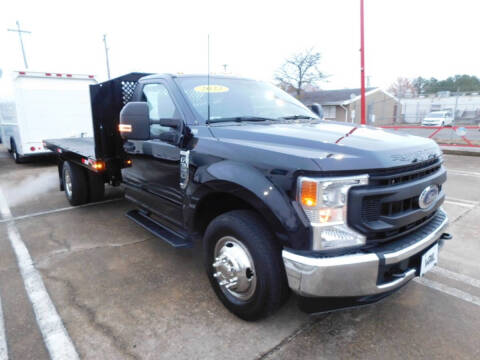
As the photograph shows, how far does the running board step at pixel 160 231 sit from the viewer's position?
10.2 feet

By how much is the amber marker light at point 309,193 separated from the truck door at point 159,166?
1388mm

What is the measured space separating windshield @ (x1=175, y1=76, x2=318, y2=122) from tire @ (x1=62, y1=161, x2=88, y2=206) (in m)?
3.17

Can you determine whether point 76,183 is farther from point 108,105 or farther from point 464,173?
point 464,173

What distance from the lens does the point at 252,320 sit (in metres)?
2.54

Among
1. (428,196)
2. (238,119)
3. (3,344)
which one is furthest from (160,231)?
(428,196)

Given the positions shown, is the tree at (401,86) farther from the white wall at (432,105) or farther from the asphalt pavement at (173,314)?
the asphalt pavement at (173,314)

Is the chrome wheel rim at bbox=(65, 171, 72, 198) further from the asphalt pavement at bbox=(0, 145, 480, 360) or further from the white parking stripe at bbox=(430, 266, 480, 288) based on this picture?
the white parking stripe at bbox=(430, 266, 480, 288)

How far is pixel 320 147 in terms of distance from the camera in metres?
2.24

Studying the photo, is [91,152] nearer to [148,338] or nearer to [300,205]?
[148,338]

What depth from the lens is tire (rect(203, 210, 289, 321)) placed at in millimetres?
2279

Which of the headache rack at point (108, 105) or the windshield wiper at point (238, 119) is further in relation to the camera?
the headache rack at point (108, 105)

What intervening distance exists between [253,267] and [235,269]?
0.17m

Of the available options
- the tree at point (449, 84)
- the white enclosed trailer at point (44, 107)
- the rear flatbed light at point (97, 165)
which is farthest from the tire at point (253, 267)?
the tree at point (449, 84)

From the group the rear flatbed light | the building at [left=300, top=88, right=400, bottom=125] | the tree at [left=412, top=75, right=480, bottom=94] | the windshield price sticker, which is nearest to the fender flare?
the windshield price sticker
